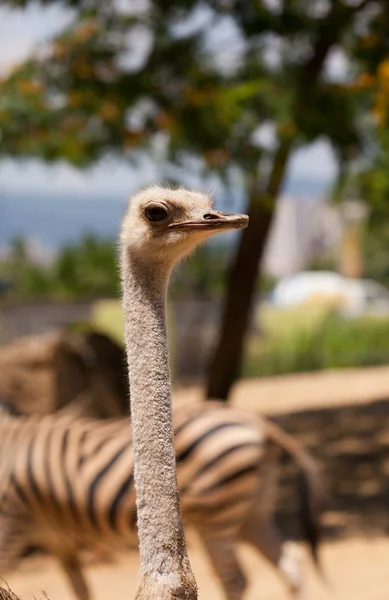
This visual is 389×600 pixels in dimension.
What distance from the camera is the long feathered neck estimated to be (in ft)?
8.18

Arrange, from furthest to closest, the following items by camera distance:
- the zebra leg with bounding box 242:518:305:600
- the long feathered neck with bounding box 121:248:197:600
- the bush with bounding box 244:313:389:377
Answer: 1. the bush with bounding box 244:313:389:377
2. the zebra leg with bounding box 242:518:305:600
3. the long feathered neck with bounding box 121:248:197:600

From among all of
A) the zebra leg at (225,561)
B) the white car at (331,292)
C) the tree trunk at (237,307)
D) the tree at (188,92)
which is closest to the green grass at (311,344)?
the tree trunk at (237,307)

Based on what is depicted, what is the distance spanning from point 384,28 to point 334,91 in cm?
67

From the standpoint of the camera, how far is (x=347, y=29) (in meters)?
9.27

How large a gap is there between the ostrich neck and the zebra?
279 centimetres

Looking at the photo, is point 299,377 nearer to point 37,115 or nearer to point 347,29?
point 347,29

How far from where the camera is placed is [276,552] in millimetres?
5922

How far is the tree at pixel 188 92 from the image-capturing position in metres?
7.56

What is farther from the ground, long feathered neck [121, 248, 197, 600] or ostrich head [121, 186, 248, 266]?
ostrich head [121, 186, 248, 266]

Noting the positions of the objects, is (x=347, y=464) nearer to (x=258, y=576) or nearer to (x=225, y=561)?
(x=258, y=576)

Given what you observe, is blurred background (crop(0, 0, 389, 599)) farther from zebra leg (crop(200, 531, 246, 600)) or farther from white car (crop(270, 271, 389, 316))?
white car (crop(270, 271, 389, 316))

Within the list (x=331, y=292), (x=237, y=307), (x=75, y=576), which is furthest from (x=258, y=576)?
(x=331, y=292)

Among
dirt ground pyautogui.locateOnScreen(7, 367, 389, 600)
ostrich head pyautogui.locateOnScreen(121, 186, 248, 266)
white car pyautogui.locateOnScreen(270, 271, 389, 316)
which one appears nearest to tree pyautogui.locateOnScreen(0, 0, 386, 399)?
dirt ground pyautogui.locateOnScreen(7, 367, 389, 600)

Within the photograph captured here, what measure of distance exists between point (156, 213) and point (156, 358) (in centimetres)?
33
